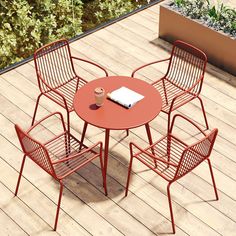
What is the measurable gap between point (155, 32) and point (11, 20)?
219 cm

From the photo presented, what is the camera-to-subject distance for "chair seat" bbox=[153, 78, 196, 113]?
4.78m

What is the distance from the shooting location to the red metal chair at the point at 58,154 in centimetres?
379

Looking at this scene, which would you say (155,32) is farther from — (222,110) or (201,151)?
(201,151)

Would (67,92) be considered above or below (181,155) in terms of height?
below

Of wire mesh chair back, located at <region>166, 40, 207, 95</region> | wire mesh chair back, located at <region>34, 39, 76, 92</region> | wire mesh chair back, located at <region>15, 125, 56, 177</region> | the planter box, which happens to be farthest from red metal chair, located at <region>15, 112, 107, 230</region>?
the planter box

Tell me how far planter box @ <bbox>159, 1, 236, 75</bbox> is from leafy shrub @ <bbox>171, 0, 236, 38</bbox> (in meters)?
0.09

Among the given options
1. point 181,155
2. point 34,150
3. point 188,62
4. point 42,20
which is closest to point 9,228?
point 34,150

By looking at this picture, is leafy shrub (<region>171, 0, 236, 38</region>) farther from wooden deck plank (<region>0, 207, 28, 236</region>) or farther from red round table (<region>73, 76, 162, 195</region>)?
wooden deck plank (<region>0, 207, 28, 236</region>)

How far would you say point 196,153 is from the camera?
12.7 ft

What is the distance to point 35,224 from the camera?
4180 mm

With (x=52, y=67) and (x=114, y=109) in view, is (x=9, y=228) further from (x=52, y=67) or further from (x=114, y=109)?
(x=52, y=67)

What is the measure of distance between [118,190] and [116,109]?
30.9 inches

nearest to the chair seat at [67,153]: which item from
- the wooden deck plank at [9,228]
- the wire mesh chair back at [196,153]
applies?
the wooden deck plank at [9,228]

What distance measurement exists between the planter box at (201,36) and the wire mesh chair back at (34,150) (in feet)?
9.73
